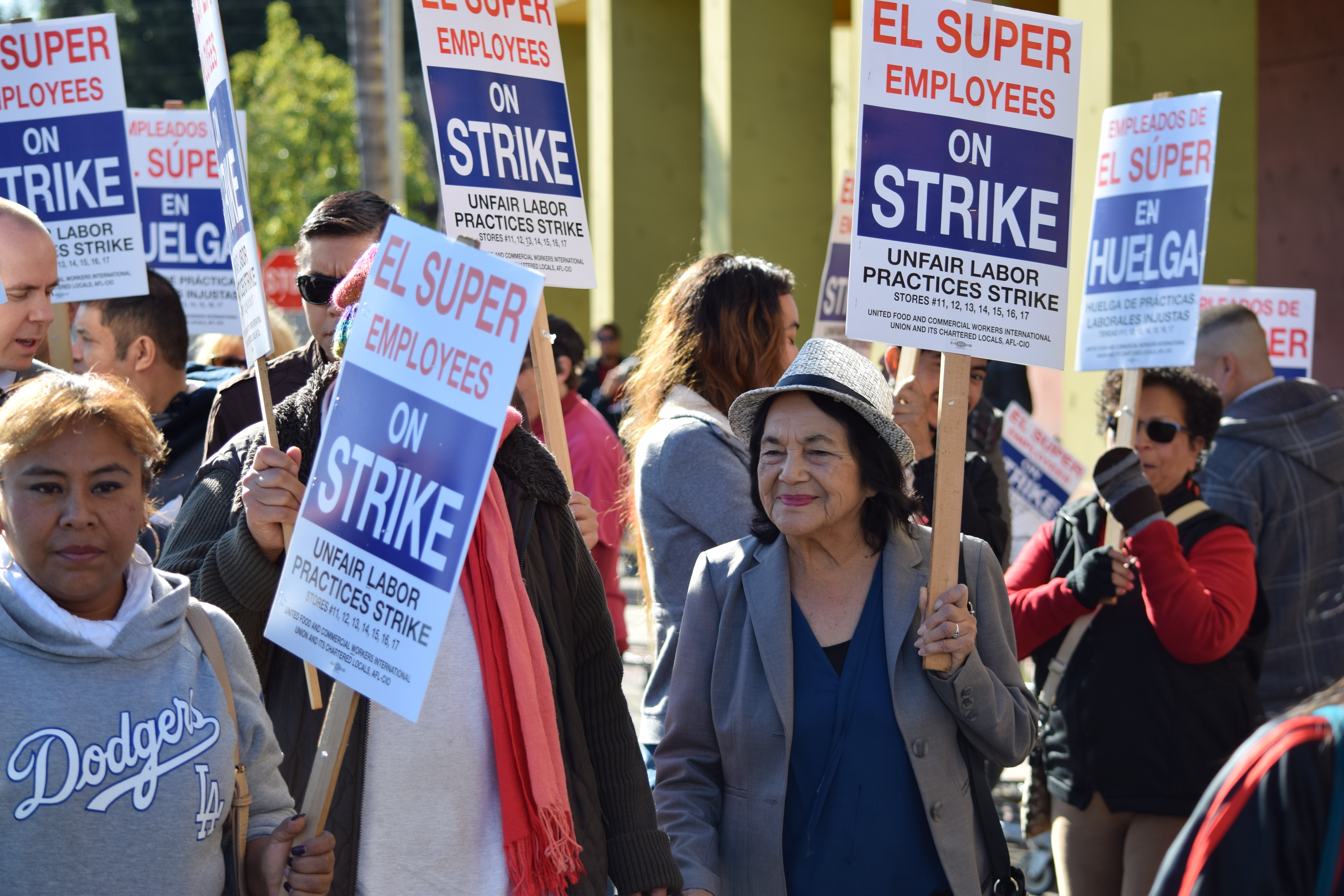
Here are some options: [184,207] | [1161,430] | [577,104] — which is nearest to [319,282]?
[1161,430]

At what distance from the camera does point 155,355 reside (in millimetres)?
4859

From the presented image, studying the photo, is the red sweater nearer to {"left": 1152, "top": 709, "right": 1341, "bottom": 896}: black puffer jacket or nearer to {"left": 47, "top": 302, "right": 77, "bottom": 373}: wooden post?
{"left": 1152, "top": 709, "right": 1341, "bottom": 896}: black puffer jacket

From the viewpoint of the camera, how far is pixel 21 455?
2400mm

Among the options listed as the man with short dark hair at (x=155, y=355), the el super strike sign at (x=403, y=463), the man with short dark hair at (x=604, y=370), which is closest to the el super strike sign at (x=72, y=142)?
the man with short dark hair at (x=155, y=355)

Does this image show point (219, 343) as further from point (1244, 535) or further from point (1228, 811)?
point (1228, 811)

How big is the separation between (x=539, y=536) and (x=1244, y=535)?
2.38 metres

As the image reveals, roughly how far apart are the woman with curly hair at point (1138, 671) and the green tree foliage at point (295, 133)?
28.0m

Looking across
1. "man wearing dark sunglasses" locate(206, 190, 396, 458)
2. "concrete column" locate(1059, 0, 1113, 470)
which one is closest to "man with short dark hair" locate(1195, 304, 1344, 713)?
Answer: "man wearing dark sunglasses" locate(206, 190, 396, 458)

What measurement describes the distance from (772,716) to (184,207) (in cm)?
464

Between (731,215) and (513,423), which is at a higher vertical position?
(731,215)

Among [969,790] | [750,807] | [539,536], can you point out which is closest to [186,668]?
[539,536]

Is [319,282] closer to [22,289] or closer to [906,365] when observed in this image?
[22,289]

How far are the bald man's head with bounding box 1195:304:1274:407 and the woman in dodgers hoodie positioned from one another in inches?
164

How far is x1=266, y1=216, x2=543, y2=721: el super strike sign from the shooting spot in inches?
90.5
